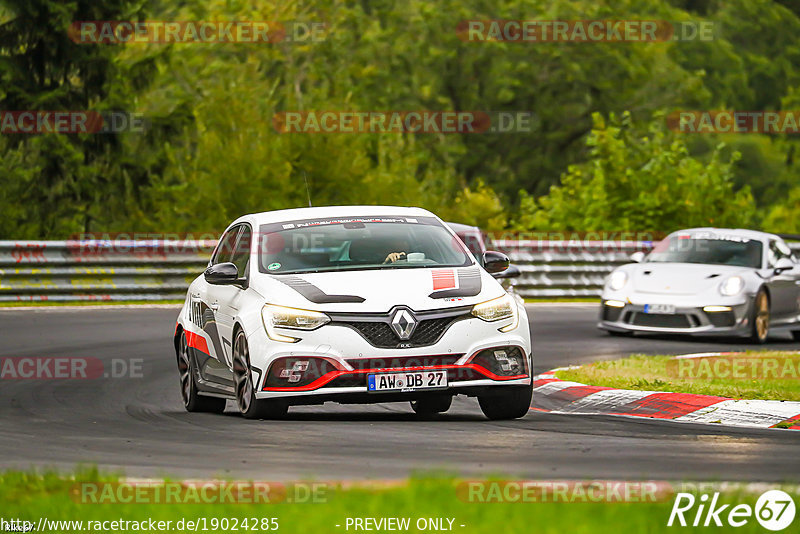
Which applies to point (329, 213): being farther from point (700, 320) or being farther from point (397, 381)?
point (700, 320)

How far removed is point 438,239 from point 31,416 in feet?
10.9

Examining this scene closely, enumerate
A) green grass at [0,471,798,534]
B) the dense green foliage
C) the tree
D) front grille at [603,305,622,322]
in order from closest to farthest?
green grass at [0,471,798,534], front grille at [603,305,622,322], the tree, the dense green foliage

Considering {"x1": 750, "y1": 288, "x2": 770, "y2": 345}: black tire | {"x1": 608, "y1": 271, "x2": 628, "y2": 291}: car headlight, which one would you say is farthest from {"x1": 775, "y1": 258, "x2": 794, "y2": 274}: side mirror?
{"x1": 608, "y1": 271, "x2": 628, "y2": 291}: car headlight

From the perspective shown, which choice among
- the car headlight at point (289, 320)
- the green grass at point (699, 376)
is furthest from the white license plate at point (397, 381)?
the green grass at point (699, 376)

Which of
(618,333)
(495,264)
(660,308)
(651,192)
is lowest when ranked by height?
(618,333)

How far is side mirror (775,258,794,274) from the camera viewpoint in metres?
20.9

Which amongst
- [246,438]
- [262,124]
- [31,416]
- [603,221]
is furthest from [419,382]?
[262,124]

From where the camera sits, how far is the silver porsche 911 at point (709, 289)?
20.2 m

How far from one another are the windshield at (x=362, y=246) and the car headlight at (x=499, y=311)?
1.92ft

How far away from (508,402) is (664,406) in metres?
1.57

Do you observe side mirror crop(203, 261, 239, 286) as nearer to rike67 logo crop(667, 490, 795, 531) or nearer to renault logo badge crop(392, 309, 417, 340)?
renault logo badge crop(392, 309, 417, 340)

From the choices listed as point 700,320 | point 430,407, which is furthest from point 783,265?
point 430,407

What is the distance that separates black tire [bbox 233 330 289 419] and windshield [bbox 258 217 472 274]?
0.62m

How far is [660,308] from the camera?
20.2m
